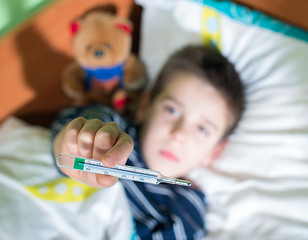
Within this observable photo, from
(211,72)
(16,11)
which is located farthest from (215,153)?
(16,11)

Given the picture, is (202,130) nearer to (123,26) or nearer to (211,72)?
(211,72)

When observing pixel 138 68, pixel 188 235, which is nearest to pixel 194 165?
pixel 188 235

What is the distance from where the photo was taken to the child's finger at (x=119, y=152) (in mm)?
375

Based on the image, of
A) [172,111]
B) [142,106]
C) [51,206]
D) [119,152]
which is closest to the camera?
[119,152]

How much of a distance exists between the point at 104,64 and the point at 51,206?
16.3 inches

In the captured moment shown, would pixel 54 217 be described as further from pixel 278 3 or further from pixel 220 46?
pixel 278 3

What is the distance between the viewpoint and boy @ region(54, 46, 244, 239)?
2.54 feet

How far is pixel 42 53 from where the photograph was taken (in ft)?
2.81

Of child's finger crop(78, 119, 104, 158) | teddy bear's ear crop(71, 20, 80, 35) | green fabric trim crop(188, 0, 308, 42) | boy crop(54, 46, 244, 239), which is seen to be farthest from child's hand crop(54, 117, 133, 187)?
green fabric trim crop(188, 0, 308, 42)

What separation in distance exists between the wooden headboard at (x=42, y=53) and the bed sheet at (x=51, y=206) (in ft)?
0.67

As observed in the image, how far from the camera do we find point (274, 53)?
2.85 feet

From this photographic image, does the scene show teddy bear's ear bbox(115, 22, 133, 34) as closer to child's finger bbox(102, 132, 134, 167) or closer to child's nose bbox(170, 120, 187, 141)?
child's nose bbox(170, 120, 187, 141)

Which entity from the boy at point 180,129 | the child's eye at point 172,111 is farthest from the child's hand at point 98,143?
the child's eye at point 172,111

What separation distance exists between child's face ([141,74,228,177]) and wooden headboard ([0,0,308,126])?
323mm
